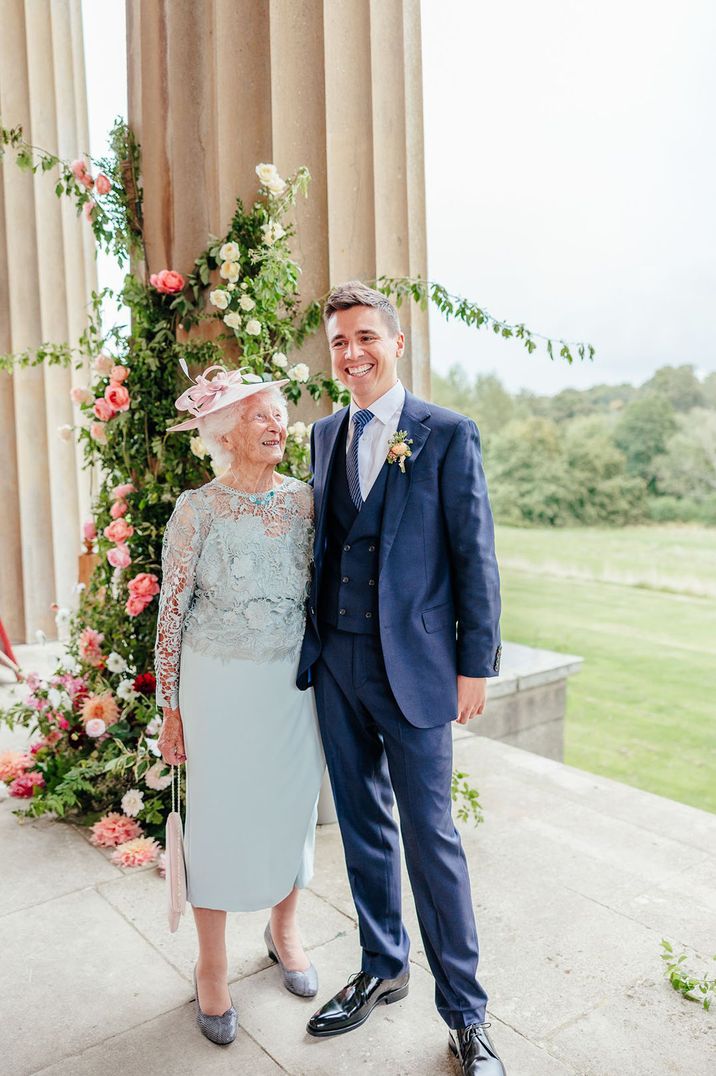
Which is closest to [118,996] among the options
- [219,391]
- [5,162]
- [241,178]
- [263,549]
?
[263,549]

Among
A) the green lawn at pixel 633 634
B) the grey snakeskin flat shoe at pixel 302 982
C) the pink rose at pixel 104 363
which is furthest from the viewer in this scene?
the green lawn at pixel 633 634

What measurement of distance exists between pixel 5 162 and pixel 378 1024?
6439 millimetres

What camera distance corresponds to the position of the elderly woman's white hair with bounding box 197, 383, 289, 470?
193 centimetres

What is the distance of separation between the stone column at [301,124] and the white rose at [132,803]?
1.53 metres

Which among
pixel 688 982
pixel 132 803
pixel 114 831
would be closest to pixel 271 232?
pixel 132 803

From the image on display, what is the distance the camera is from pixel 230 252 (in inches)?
111

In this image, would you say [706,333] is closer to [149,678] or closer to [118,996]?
[149,678]

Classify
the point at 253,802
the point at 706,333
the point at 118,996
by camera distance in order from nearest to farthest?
the point at 253,802
the point at 118,996
the point at 706,333

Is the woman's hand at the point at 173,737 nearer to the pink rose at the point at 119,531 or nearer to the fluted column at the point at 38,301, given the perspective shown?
the pink rose at the point at 119,531

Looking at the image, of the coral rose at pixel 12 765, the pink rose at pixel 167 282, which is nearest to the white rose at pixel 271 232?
the pink rose at pixel 167 282

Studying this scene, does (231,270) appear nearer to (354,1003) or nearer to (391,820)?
(391,820)

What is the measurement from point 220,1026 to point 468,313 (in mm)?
2259

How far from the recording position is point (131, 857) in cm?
286

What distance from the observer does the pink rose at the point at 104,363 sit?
3.16 m
